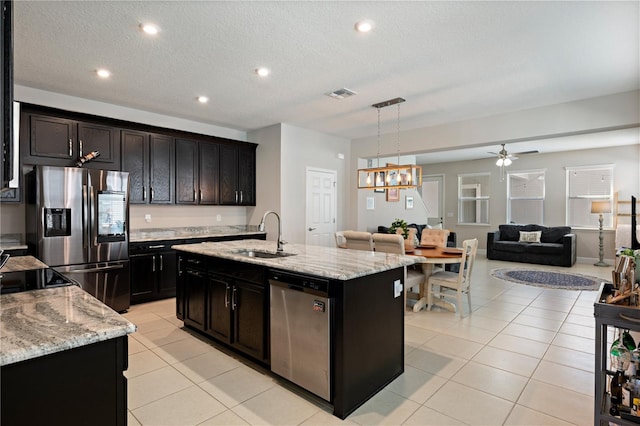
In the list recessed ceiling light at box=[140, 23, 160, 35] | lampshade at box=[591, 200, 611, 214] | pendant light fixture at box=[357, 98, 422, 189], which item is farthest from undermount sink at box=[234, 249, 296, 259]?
lampshade at box=[591, 200, 611, 214]

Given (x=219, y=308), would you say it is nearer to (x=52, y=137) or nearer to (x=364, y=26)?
(x=364, y=26)

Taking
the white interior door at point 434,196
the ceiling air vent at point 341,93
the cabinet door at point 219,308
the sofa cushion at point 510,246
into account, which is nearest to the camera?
the cabinet door at point 219,308

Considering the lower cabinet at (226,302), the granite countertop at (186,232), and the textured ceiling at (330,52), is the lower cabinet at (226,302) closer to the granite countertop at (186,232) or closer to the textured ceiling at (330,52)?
the granite countertop at (186,232)

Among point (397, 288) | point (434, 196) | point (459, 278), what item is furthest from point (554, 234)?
point (397, 288)

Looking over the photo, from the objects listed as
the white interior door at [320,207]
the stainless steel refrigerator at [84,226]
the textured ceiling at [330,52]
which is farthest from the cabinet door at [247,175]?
the stainless steel refrigerator at [84,226]

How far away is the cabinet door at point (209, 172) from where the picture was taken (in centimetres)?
556

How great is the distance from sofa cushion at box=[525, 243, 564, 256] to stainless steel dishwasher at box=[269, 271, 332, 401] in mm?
7651

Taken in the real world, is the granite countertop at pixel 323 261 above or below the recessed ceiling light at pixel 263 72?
below

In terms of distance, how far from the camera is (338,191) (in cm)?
702

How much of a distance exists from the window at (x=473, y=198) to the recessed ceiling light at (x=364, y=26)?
8.47m

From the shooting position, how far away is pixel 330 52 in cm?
319

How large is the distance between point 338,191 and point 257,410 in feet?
17.0

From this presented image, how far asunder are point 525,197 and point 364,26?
28.0 feet

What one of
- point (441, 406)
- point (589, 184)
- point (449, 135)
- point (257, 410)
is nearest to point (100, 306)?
point (257, 410)
